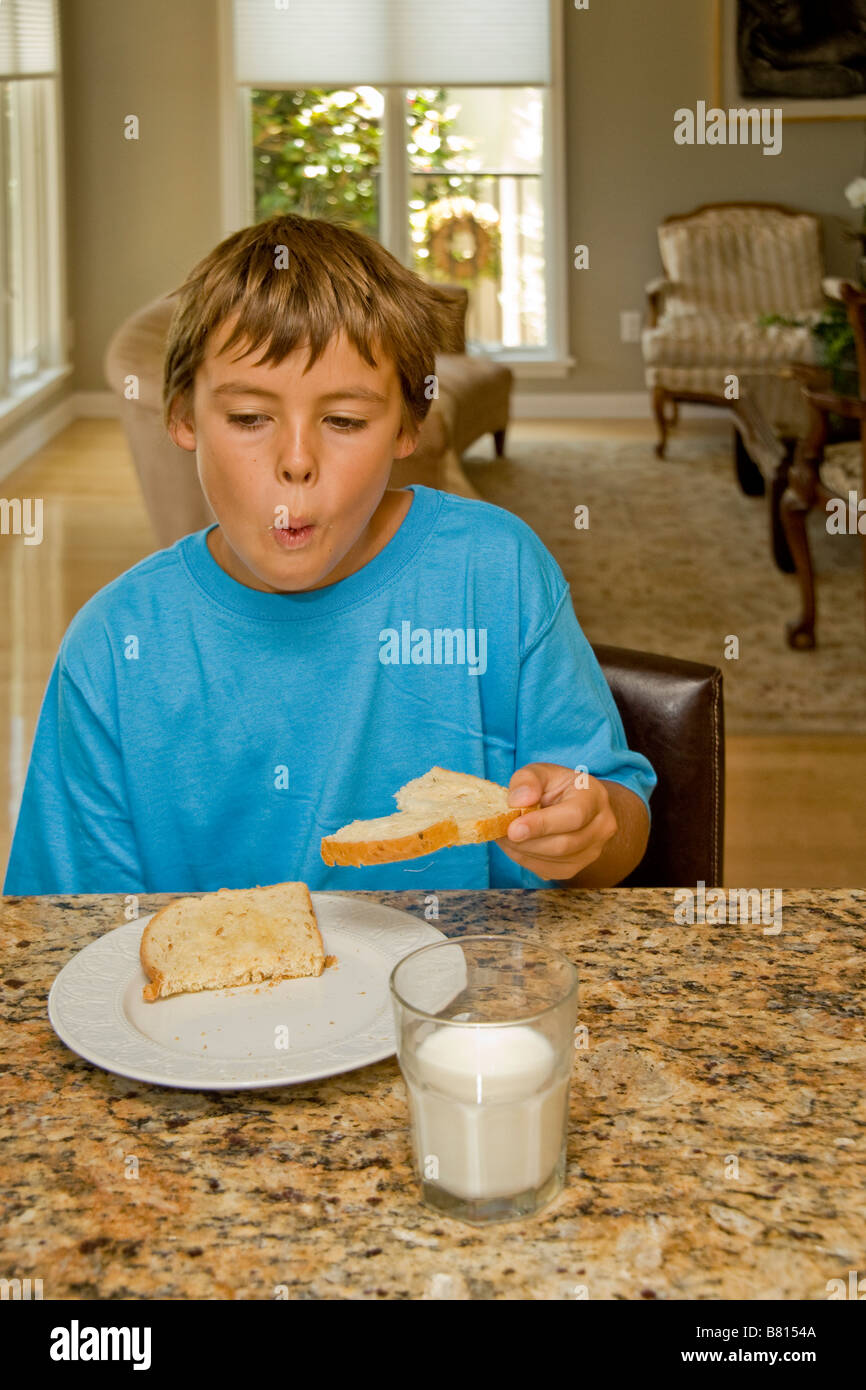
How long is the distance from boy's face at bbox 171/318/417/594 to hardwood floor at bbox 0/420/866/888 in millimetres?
1760

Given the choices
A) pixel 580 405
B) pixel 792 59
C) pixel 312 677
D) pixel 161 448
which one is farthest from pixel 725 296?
pixel 312 677

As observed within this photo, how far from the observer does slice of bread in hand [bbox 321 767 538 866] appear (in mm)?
907

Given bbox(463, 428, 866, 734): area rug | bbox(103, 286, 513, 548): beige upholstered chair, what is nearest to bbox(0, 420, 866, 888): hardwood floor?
bbox(463, 428, 866, 734): area rug

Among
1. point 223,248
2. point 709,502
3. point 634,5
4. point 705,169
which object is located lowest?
point 709,502

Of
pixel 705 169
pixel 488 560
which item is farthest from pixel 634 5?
pixel 488 560

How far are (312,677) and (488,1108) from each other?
619 millimetres

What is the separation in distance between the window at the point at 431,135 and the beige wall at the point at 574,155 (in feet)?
0.53

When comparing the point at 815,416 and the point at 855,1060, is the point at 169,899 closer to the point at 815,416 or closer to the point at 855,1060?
the point at 855,1060

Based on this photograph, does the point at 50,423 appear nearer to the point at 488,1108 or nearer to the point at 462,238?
the point at 462,238

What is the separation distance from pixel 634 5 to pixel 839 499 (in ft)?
15.4

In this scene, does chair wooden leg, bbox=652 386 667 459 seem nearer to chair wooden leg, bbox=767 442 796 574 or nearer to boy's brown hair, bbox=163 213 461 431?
chair wooden leg, bbox=767 442 796 574

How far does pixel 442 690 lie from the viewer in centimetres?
122
